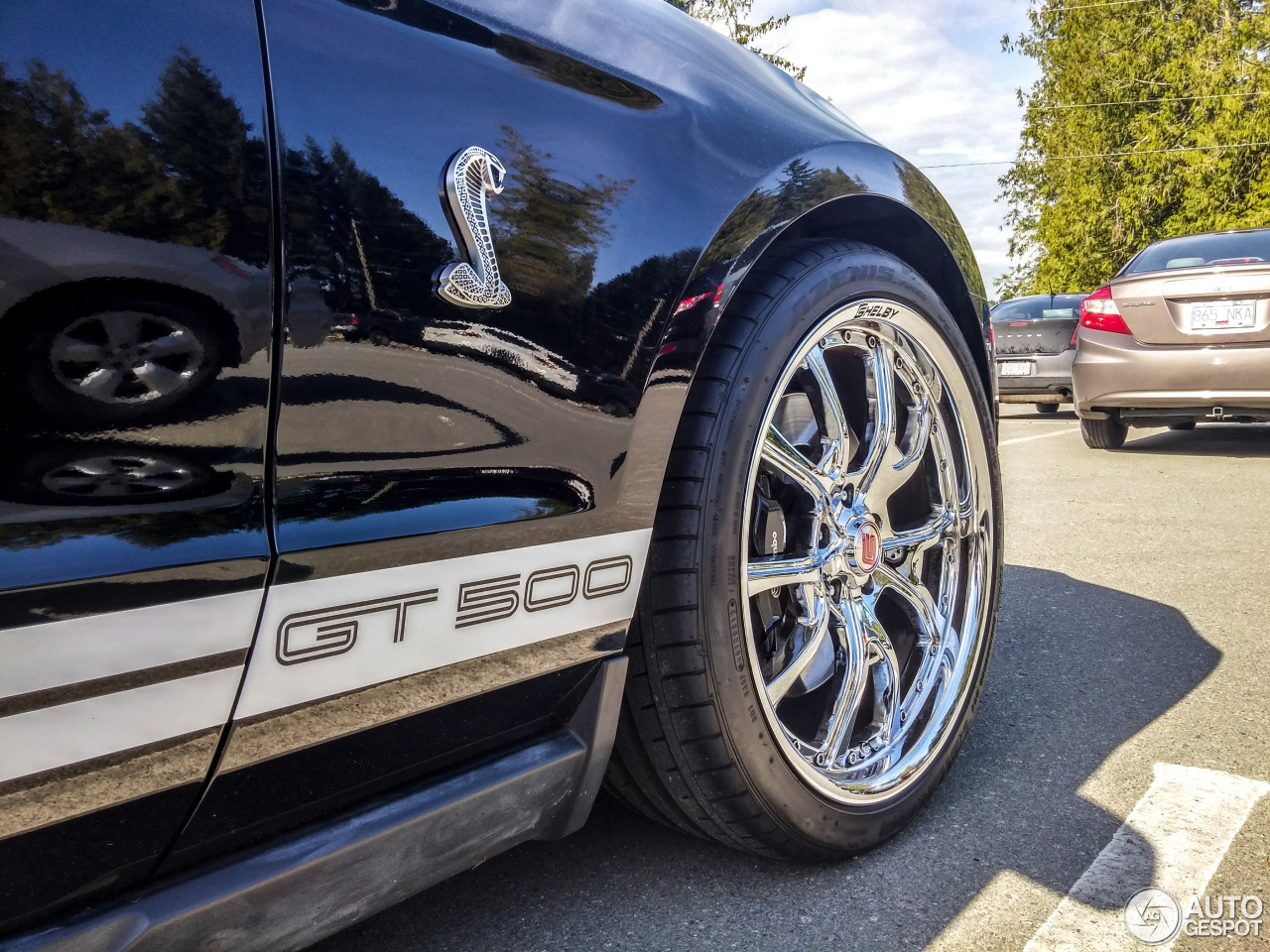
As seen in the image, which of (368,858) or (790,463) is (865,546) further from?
(368,858)

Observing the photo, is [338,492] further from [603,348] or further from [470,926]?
[470,926]

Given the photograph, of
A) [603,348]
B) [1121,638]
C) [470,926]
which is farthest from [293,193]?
[1121,638]

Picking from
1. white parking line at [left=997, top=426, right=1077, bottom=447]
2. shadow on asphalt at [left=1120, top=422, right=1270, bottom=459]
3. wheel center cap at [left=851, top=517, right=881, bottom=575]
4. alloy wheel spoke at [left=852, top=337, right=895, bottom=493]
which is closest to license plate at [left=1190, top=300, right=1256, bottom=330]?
shadow on asphalt at [left=1120, top=422, right=1270, bottom=459]

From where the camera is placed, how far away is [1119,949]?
1.42 metres

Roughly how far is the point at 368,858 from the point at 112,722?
34 cm

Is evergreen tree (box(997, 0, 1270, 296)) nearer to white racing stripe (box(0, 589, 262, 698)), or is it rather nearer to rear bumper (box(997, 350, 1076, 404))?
rear bumper (box(997, 350, 1076, 404))

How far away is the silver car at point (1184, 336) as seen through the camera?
581 cm

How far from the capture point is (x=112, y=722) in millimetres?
824

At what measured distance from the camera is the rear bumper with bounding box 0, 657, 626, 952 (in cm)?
89

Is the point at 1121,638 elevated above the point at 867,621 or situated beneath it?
situated beneath

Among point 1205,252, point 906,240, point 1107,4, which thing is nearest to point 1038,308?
point 1205,252

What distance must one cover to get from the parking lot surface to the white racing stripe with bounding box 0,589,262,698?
75 cm

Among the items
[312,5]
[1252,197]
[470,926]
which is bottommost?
[470,926]

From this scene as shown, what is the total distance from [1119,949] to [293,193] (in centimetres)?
144
